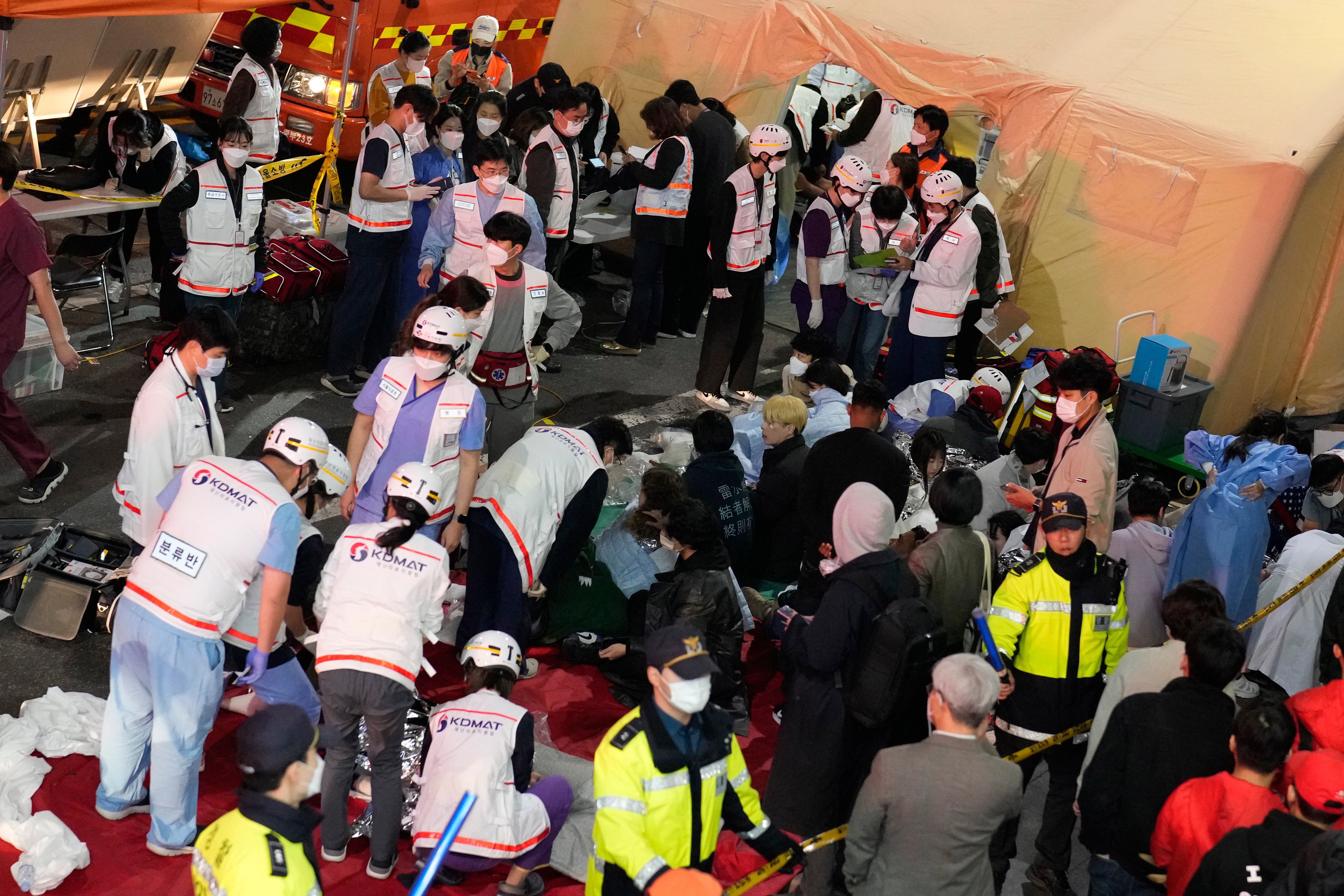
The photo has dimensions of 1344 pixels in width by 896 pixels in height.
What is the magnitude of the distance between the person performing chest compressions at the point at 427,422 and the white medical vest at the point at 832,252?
12.8 feet

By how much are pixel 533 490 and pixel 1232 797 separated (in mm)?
3083

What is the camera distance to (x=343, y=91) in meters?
11.1

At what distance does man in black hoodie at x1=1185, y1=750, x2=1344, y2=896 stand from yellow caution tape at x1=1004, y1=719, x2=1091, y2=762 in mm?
1157

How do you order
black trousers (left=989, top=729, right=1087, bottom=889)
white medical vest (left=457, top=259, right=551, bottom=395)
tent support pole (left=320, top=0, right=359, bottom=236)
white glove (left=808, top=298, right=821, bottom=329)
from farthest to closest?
tent support pole (left=320, top=0, right=359, bottom=236)
white glove (left=808, top=298, right=821, bottom=329)
white medical vest (left=457, top=259, right=551, bottom=395)
black trousers (left=989, top=729, right=1087, bottom=889)

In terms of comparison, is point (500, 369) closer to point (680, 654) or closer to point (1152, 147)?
point (680, 654)

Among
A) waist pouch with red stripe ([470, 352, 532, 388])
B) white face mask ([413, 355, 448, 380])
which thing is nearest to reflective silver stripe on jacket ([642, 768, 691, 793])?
white face mask ([413, 355, 448, 380])

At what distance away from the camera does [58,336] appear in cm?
650

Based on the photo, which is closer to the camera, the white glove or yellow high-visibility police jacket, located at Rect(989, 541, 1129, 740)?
yellow high-visibility police jacket, located at Rect(989, 541, 1129, 740)

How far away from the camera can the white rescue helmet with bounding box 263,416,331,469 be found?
15.2 feet

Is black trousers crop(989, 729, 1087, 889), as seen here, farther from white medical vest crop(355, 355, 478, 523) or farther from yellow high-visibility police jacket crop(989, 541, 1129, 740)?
white medical vest crop(355, 355, 478, 523)

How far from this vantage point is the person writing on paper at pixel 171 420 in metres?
5.18

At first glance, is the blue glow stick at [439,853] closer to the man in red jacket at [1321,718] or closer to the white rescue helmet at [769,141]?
the man in red jacket at [1321,718]

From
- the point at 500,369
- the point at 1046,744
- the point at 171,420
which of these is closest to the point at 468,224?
the point at 500,369

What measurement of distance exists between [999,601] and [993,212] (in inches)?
224
